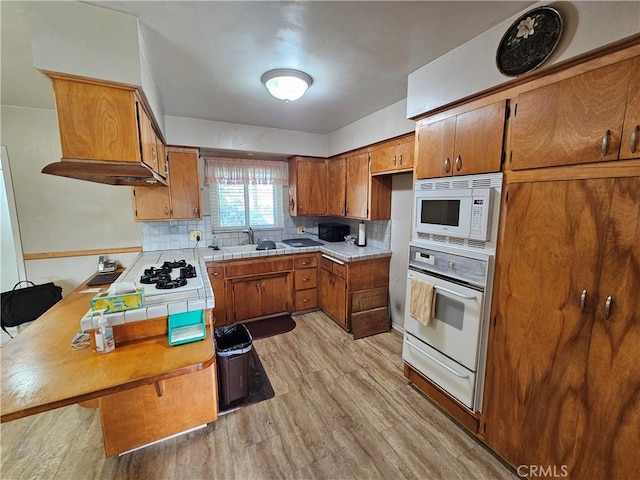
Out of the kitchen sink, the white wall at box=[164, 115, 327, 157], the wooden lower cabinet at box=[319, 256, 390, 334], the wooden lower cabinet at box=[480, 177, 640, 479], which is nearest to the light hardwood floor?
the wooden lower cabinet at box=[480, 177, 640, 479]

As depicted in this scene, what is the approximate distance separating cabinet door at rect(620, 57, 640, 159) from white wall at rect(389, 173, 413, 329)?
190cm

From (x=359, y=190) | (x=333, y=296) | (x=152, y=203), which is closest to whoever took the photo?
(x=152, y=203)

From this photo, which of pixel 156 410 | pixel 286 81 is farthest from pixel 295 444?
pixel 286 81

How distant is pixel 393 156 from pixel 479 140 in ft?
3.85

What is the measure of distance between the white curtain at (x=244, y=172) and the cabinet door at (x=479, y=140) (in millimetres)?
2688

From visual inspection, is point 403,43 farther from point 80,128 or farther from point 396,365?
point 396,365

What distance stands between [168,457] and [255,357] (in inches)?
42.8

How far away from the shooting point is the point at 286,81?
1.93m

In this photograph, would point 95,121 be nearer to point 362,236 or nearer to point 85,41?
point 85,41

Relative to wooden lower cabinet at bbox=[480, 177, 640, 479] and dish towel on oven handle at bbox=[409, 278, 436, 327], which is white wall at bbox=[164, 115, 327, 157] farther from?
wooden lower cabinet at bbox=[480, 177, 640, 479]

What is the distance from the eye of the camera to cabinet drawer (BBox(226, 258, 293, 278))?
3.19 meters

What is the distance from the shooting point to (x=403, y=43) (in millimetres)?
1605

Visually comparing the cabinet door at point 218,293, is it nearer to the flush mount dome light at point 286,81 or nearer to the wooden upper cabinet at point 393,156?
the flush mount dome light at point 286,81

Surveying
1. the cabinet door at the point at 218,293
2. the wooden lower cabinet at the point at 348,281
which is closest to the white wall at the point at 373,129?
the wooden lower cabinet at the point at 348,281
